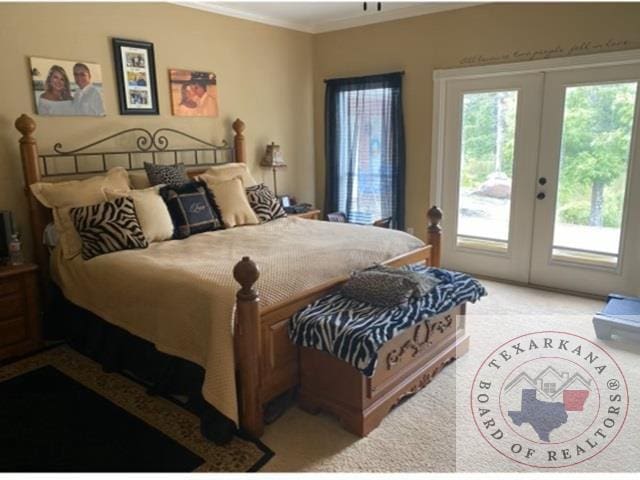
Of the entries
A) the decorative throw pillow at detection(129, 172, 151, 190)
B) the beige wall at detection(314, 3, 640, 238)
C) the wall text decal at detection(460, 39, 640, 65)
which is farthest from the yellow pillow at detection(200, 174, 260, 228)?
the wall text decal at detection(460, 39, 640, 65)

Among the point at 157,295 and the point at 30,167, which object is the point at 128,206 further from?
the point at 157,295

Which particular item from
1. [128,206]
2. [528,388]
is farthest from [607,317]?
[128,206]

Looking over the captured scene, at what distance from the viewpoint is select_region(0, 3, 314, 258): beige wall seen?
126 inches

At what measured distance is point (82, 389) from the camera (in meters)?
2.63

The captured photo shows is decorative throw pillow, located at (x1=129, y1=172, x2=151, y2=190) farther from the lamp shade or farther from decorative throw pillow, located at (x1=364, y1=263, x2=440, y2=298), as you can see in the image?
decorative throw pillow, located at (x1=364, y1=263, x2=440, y2=298)

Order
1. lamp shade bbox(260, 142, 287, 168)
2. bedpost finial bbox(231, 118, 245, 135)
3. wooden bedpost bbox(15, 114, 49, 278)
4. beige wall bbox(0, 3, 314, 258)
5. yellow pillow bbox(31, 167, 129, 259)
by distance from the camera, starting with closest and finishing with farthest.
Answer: yellow pillow bbox(31, 167, 129, 259), wooden bedpost bbox(15, 114, 49, 278), beige wall bbox(0, 3, 314, 258), bedpost finial bbox(231, 118, 245, 135), lamp shade bbox(260, 142, 287, 168)

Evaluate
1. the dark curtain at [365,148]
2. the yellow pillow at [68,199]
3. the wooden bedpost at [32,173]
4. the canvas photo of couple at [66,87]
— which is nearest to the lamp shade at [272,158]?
the dark curtain at [365,148]

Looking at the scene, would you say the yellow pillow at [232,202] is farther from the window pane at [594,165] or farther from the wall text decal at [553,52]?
the window pane at [594,165]

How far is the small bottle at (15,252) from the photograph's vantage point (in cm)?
298

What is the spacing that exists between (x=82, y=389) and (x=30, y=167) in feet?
4.99

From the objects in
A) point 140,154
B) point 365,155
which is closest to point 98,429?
point 140,154

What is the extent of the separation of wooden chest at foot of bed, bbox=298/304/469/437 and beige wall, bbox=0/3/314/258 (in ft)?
7.81

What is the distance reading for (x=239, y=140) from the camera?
4.53 meters

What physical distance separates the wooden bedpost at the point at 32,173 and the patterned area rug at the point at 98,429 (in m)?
0.88
